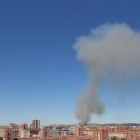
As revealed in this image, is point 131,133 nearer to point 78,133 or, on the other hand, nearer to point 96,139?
point 78,133

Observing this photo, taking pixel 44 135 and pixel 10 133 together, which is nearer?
pixel 10 133

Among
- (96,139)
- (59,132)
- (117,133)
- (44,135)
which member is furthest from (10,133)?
(117,133)

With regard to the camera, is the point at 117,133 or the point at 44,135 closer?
the point at 44,135

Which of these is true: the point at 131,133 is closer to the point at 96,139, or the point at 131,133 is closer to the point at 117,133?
the point at 117,133

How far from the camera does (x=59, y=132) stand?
178 feet

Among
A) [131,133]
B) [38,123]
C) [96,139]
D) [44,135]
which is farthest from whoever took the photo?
[38,123]

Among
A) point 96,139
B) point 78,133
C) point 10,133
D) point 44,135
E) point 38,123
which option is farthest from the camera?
point 38,123

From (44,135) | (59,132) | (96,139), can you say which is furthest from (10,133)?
(59,132)

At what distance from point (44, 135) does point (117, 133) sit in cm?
1843

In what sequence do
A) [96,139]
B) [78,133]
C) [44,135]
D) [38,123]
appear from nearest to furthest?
[96,139], [44,135], [78,133], [38,123]

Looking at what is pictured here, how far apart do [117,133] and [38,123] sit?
87.6 feet

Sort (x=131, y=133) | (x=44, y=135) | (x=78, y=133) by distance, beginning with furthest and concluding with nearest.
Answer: (x=131, y=133), (x=78, y=133), (x=44, y=135)

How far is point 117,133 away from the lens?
54.9 m

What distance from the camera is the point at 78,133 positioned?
47344 mm
